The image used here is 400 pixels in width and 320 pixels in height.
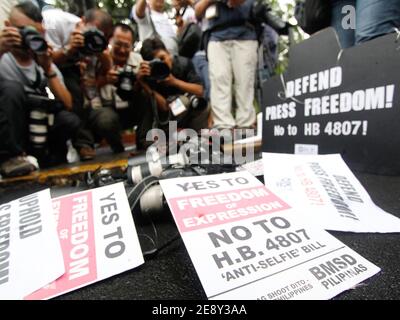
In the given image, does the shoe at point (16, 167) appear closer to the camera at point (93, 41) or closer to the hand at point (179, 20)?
the camera at point (93, 41)

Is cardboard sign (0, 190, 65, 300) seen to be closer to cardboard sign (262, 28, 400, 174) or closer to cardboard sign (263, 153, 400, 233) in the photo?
cardboard sign (263, 153, 400, 233)

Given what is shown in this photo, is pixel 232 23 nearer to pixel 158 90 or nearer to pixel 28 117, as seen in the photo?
pixel 158 90

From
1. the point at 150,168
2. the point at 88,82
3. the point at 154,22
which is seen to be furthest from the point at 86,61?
the point at 150,168

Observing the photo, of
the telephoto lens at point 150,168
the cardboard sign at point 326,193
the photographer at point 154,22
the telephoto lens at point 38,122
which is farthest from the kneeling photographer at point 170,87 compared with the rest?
the cardboard sign at point 326,193

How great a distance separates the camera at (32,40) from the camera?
1011 millimetres

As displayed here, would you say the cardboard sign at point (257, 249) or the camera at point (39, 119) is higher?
the camera at point (39, 119)

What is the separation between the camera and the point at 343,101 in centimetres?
78

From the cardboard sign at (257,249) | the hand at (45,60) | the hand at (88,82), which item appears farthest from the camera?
the hand at (88,82)

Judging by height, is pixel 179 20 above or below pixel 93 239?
above

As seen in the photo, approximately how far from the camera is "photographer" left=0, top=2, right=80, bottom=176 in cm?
103

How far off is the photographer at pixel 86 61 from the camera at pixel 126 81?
0.11 meters

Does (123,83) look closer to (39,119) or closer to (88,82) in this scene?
(88,82)

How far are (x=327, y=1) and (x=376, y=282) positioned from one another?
943 mm

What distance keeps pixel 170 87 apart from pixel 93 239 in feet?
4.33
